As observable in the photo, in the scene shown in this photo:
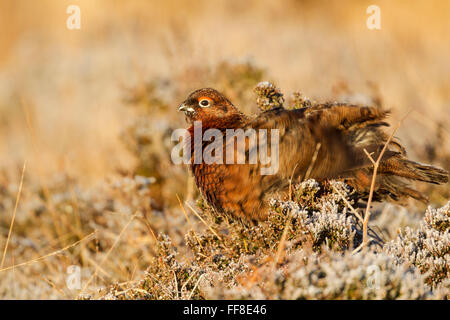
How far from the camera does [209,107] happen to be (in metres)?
3.14

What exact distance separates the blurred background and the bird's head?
91 centimetres

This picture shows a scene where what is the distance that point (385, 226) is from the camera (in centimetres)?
389

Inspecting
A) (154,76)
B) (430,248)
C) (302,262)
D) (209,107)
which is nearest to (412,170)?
(430,248)

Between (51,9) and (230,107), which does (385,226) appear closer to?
(230,107)

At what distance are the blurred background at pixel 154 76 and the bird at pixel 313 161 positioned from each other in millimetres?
1214

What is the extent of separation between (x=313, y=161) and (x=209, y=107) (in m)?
0.93

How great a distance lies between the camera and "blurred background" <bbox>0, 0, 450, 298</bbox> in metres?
5.00

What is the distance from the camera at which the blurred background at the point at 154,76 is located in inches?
197

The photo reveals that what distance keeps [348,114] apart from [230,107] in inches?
33.5

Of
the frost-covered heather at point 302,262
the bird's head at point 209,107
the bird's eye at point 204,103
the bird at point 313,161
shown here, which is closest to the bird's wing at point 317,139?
the bird at point 313,161
